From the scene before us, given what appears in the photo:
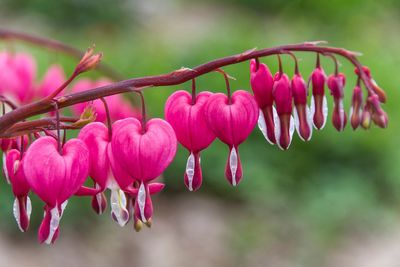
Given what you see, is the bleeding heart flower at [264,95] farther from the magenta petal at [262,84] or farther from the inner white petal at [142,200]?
the inner white petal at [142,200]

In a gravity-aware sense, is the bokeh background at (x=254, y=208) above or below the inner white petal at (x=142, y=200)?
below

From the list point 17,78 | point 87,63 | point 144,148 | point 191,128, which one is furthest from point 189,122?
point 17,78

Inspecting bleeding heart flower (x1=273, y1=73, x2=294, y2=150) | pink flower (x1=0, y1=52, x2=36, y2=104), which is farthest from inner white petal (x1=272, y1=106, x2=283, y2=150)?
pink flower (x1=0, y1=52, x2=36, y2=104)

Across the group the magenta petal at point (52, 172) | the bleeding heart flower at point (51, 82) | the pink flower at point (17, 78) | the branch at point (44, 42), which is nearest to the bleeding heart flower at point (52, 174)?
the magenta petal at point (52, 172)

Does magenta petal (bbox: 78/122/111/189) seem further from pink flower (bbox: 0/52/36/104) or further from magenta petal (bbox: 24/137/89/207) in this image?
pink flower (bbox: 0/52/36/104)

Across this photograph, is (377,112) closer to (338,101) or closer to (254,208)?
(338,101)

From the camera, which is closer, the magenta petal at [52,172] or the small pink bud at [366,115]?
the magenta petal at [52,172]
